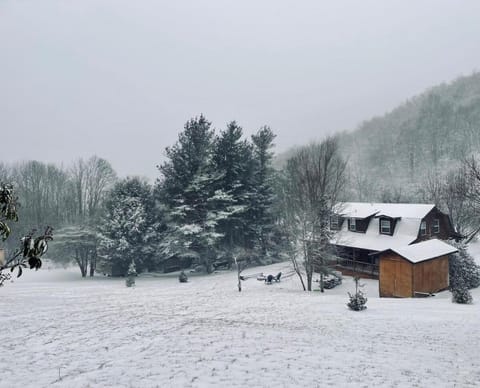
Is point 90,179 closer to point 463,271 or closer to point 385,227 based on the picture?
point 385,227

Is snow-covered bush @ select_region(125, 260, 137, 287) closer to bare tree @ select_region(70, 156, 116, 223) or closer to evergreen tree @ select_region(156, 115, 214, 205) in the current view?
evergreen tree @ select_region(156, 115, 214, 205)

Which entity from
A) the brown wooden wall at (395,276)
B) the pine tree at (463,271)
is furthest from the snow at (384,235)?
the brown wooden wall at (395,276)

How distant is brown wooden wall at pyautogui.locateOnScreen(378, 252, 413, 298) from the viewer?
22875 mm

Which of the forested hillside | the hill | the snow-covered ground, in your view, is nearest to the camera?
the snow-covered ground

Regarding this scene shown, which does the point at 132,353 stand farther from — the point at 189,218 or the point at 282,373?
the point at 189,218

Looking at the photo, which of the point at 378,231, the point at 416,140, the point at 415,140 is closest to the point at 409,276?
the point at 378,231

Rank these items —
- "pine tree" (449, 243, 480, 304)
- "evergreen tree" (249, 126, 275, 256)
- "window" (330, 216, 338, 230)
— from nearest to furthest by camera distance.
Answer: "pine tree" (449, 243, 480, 304), "window" (330, 216, 338, 230), "evergreen tree" (249, 126, 275, 256)

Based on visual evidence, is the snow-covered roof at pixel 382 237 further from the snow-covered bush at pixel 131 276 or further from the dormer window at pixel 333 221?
the snow-covered bush at pixel 131 276

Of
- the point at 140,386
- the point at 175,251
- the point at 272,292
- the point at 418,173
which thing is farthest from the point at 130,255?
the point at 418,173

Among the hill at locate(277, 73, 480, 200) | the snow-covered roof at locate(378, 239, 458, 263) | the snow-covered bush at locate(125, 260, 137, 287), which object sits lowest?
the snow-covered bush at locate(125, 260, 137, 287)

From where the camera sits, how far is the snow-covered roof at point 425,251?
23.0 metres

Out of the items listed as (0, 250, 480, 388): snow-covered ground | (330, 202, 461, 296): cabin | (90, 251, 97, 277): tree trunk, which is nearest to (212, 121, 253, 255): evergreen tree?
(330, 202, 461, 296): cabin

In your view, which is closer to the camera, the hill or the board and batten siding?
the board and batten siding

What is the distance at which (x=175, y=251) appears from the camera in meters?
34.9
